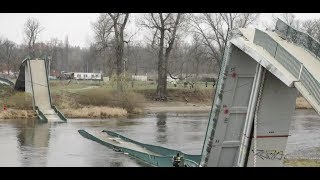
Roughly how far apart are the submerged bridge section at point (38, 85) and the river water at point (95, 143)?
2.51 m

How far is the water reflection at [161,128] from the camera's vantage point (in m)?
29.9

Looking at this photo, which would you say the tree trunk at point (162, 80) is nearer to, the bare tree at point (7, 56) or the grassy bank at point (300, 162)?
the bare tree at point (7, 56)

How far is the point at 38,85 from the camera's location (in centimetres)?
4141

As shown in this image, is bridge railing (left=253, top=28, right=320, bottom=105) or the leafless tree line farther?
the leafless tree line

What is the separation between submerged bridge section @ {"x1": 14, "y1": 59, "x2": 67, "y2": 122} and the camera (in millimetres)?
40084

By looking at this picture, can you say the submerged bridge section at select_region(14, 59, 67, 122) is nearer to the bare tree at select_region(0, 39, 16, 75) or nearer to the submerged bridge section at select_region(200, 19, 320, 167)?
the submerged bridge section at select_region(200, 19, 320, 167)

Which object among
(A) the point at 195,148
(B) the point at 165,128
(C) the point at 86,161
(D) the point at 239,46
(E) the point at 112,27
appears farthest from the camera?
(E) the point at 112,27

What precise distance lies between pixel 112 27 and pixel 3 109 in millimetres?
21407

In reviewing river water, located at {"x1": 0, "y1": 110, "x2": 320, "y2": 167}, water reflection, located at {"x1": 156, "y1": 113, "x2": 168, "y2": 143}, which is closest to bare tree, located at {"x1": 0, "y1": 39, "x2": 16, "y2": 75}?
water reflection, located at {"x1": 156, "y1": 113, "x2": 168, "y2": 143}

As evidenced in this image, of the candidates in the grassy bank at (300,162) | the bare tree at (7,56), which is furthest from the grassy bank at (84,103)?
the bare tree at (7,56)
